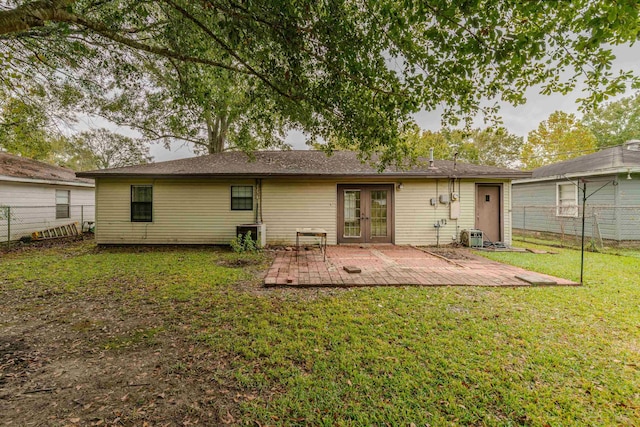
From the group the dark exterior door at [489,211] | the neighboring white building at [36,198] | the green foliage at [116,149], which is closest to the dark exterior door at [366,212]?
the dark exterior door at [489,211]

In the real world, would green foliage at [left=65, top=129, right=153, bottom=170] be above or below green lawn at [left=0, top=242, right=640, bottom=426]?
above

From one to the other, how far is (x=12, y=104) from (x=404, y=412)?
1219 cm

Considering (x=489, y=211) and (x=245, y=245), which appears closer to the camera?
(x=245, y=245)

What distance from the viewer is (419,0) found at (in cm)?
298

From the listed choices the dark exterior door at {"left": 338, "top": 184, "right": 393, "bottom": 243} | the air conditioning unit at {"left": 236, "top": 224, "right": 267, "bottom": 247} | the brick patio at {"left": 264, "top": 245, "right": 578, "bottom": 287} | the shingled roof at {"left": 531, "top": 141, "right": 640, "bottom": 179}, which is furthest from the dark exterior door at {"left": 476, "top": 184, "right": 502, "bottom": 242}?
the air conditioning unit at {"left": 236, "top": 224, "right": 267, "bottom": 247}

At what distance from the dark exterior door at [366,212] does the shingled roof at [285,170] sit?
2.55 feet

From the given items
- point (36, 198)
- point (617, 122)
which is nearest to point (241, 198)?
point (36, 198)

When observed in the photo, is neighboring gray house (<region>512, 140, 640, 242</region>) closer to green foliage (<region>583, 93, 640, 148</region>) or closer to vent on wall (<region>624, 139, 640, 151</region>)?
vent on wall (<region>624, 139, 640, 151</region>)

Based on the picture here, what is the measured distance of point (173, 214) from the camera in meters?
9.61

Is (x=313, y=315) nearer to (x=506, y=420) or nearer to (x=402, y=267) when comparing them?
(x=506, y=420)

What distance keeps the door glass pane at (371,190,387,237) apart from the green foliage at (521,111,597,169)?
20225mm

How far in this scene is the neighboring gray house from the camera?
9039mm

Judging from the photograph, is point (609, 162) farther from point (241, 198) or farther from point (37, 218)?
point (37, 218)

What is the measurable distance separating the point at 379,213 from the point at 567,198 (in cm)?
837
